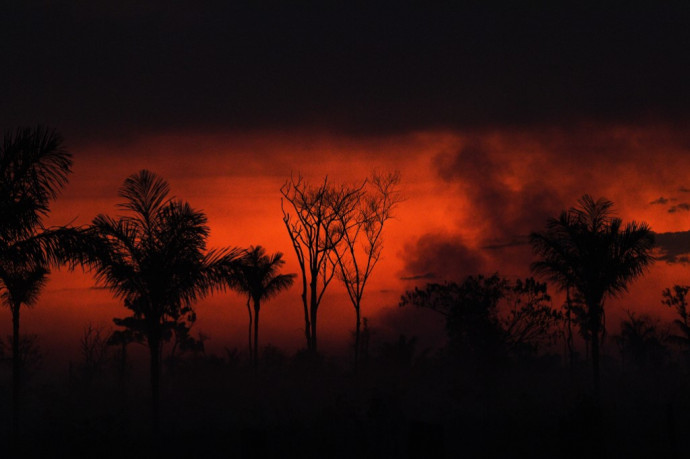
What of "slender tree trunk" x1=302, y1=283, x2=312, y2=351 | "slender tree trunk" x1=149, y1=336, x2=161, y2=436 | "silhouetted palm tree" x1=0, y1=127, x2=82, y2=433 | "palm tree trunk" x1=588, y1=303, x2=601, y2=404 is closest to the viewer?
"silhouetted palm tree" x1=0, y1=127, x2=82, y2=433

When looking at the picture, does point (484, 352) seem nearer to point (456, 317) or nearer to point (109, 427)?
point (456, 317)

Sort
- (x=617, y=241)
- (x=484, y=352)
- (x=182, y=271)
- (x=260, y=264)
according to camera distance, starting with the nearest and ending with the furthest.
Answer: (x=182, y=271) < (x=617, y=241) < (x=484, y=352) < (x=260, y=264)

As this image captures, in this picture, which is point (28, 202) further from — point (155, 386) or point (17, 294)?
point (17, 294)

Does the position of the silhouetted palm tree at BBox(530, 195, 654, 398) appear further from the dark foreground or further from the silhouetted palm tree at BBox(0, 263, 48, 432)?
the silhouetted palm tree at BBox(0, 263, 48, 432)

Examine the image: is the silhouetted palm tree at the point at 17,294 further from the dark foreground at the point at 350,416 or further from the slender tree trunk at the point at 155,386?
the slender tree trunk at the point at 155,386

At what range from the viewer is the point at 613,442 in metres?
18.0

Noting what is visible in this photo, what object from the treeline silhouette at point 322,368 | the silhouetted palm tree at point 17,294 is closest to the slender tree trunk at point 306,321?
the treeline silhouette at point 322,368

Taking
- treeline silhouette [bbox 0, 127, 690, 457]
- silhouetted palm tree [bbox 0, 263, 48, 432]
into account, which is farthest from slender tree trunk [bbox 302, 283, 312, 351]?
silhouetted palm tree [bbox 0, 263, 48, 432]

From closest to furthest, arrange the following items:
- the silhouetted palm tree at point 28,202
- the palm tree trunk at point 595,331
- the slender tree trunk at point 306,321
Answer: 1. the silhouetted palm tree at point 28,202
2. the palm tree trunk at point 595,331
3. the slender tree trunk at point 306,321

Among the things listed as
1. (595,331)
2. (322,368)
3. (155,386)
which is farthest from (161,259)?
(322,368)

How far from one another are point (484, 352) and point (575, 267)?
978cm

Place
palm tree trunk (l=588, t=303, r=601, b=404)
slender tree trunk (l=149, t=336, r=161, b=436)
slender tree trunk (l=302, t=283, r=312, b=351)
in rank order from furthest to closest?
slender tree trunk (l=302, t=283, r=312, b=351) → palm tree trunk (l=588, t=303, r=601, b=404) → slender tree trunk (l=149, t=336, r=161, b=436)

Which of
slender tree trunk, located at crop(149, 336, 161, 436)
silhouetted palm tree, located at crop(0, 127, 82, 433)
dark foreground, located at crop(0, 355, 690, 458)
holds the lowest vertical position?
dark foreground, located at crop(0, 355, 690, 458)

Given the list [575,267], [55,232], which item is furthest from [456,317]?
[55,232]
